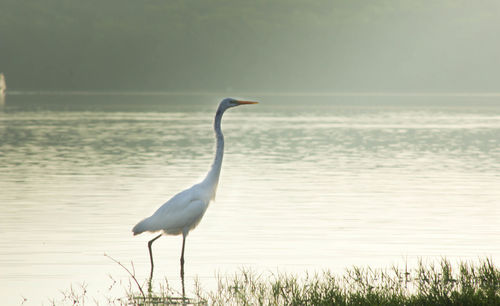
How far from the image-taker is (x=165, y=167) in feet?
108

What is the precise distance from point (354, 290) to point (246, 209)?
9.09m

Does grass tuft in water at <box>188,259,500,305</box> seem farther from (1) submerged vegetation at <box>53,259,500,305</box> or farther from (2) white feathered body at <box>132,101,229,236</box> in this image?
(2) white feathered body at <box>132,101,229,236</box>

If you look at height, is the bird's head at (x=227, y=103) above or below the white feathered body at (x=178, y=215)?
above

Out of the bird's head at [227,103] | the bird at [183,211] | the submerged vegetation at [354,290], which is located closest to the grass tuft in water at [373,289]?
the submerged vegetation at [354,290]

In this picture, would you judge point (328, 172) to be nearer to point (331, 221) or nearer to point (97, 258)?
point (331, 221)

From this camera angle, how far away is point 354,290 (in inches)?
492

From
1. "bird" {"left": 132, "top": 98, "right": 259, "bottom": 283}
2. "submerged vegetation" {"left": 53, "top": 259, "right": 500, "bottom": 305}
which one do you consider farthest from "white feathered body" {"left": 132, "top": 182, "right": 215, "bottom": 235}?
"submerged vegetation" {"left": 53, "top": 259, "right": 500, "bottom": 305}

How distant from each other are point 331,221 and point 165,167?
14.2 meters

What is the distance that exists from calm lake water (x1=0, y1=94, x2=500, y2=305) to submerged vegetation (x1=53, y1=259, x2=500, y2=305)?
1.94 ft

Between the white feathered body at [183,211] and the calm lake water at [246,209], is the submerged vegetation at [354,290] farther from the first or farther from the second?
the white feathered body at [183,211]

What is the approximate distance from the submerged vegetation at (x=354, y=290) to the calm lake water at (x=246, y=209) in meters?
0.59

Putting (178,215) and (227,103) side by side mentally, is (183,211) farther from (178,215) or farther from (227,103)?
(227,103)

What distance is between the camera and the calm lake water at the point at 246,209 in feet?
49.3

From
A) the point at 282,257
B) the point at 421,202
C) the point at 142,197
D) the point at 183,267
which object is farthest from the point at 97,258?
the point at 421,202
